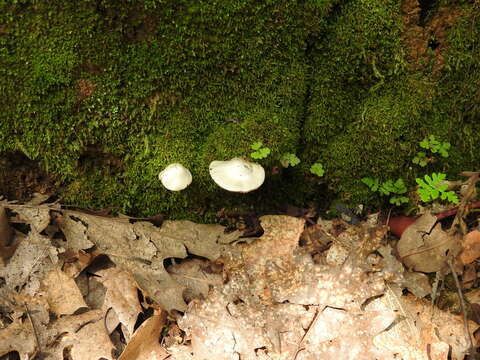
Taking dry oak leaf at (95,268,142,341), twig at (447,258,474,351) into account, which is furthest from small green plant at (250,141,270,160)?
twig at (447,258,474,351)

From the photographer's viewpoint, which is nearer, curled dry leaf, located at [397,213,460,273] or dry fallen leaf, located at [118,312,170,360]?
dry fallen leaf, located at [118,312,170,360]

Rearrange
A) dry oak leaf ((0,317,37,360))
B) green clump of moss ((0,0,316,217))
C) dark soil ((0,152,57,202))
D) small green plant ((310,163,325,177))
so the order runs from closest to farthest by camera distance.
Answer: dry oak leaf ((0,317,37,360)), green clump of moss ((0,0,316,217)), dark soil ((0,152,57,202)), small green plant ((310,163,325,177))

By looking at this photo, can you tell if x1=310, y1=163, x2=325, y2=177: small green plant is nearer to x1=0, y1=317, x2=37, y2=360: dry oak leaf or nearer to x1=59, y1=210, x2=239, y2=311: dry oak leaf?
x1=59, y1=210, x2=239, y2=311: dry oak leaf

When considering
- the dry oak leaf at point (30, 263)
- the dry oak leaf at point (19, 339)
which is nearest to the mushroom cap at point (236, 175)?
the dry oak leaf at point (30, 263)

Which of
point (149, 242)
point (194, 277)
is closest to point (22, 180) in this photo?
point (149, 242)

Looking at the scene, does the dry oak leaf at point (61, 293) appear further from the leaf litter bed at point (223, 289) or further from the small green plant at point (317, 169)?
the small green plant at point (317, 169)

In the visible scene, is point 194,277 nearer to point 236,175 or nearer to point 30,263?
point 236,175

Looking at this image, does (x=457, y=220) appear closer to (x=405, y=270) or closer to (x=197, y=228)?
(x=405, y=270)
